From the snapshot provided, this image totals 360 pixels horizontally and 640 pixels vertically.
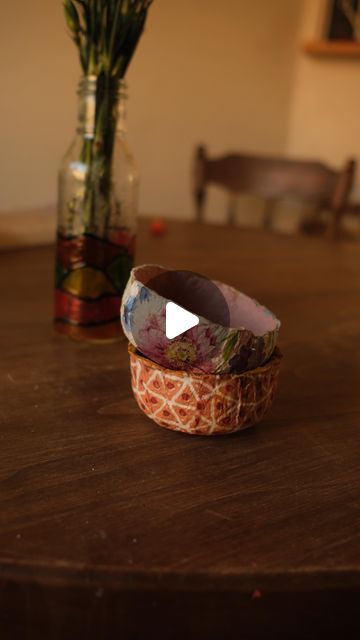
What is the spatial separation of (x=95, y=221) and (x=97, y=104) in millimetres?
130

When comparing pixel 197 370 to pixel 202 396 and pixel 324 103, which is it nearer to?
pixel 202 396

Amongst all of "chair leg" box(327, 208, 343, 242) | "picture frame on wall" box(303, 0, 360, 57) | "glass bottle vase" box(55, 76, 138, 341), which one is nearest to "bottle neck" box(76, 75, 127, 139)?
"glass bottle vase" box(55, 76, 138, 341)

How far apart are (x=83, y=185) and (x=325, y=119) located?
219 cm

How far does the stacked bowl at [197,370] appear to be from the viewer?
1.78 ft

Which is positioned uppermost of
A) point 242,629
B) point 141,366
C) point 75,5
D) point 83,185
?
point 75,5

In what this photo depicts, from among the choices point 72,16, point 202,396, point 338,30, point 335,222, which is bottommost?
point 335,222

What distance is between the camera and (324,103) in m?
2.74

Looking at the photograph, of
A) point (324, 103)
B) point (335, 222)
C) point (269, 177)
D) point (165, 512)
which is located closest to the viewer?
point (165, 512)

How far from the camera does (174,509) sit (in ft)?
1.56

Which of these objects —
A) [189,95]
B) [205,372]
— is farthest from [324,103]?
[205,372]

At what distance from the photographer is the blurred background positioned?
2158 mm

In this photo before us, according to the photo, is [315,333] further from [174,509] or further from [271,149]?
[271,149]

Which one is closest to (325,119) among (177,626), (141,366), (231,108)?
(231,108)

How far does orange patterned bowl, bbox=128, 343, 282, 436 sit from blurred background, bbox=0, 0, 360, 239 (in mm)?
1777
